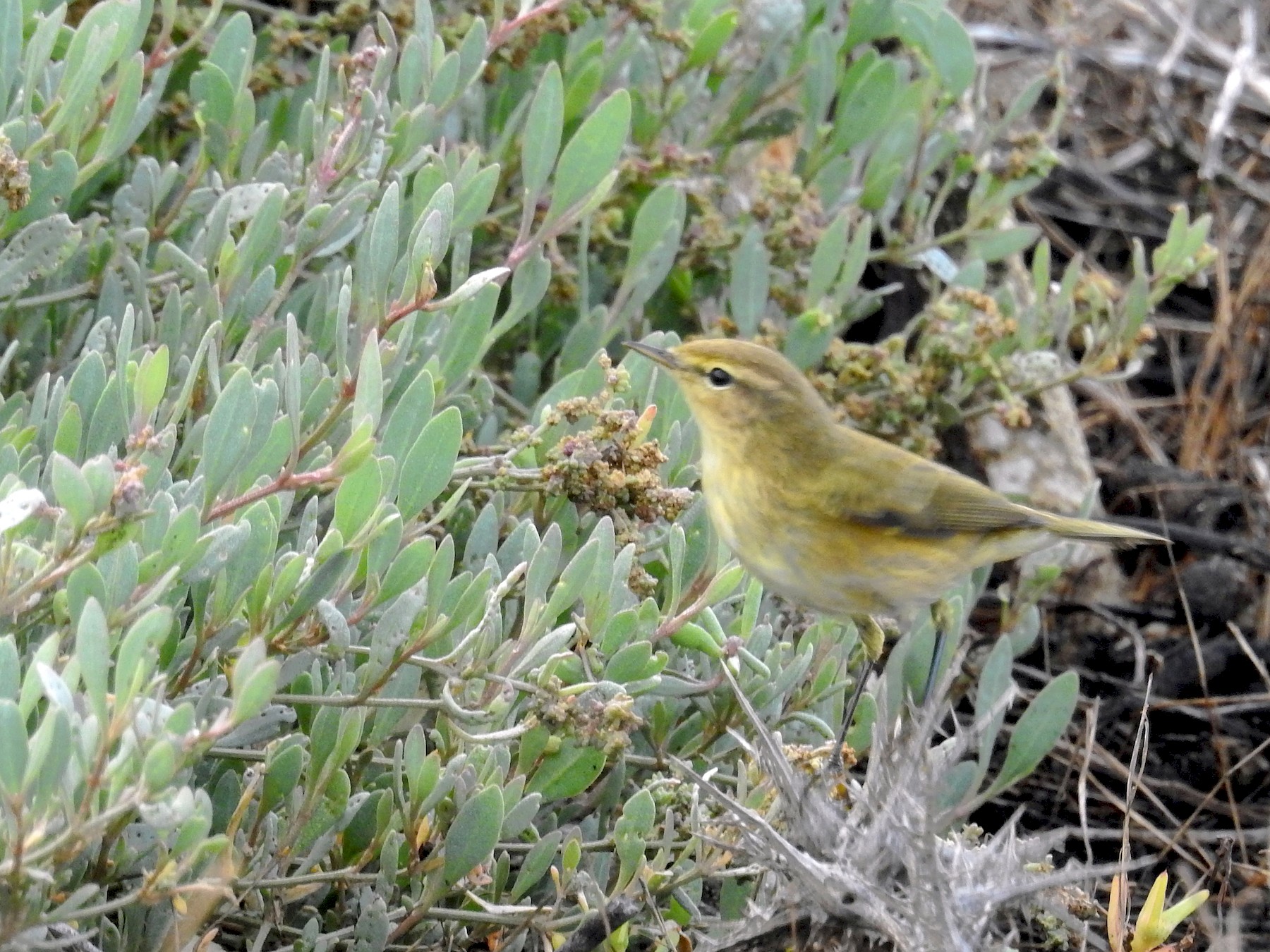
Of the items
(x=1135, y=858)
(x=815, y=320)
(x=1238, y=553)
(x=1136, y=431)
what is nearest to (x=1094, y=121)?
(x=1136, y=431)

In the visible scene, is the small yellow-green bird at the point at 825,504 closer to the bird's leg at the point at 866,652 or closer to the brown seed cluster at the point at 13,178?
the bird's leg at the point at 866,652

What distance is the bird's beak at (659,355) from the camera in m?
3.41

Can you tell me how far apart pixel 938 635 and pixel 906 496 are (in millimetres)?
618

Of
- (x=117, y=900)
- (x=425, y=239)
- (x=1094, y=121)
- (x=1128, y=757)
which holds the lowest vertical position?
(x=1128, y=757)

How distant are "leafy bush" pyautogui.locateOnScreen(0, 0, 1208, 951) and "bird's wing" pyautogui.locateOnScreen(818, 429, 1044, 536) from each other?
1.00 ft

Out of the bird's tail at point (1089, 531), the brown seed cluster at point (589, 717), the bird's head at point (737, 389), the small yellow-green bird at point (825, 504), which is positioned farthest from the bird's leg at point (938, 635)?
the brown seed cluster at point (589, 717)

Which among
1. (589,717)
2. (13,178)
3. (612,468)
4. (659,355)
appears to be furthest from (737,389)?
(13,178)

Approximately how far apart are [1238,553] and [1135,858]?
1.34 metres

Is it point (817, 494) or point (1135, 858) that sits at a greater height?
point (817, 494)

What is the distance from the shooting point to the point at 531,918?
2717 millimetres

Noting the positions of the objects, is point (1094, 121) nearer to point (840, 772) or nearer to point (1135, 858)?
point (1135, 858)

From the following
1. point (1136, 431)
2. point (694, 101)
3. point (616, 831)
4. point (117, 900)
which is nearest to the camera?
point (117, 900)

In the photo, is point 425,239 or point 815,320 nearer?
point 425,239

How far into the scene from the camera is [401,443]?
2.68m
